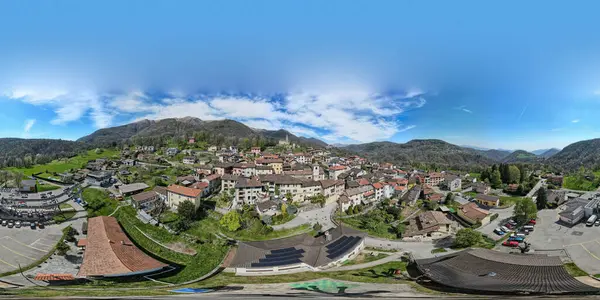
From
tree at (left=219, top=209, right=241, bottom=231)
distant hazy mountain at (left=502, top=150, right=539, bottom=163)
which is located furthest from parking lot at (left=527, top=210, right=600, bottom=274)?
distant hazy mountain at (left=502, top=150, right=539, bottom=163)

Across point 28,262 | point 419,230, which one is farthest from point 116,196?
point 419,230

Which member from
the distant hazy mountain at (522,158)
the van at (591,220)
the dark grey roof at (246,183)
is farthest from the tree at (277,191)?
the distant hazy mountain at (522,158)

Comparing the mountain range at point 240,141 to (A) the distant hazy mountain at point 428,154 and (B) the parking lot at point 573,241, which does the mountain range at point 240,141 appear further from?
(B) the parking lot at point 573,241

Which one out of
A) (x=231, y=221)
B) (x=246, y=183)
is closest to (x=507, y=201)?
(x=246, y=183)

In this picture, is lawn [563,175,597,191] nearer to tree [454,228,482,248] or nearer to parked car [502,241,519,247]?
parked car [502,241,519,247]

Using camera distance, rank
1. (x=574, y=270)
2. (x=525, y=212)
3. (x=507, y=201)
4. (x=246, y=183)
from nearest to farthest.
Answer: (x=574, y=270)
(x=525, y=212)
(x=246, y=183)
(x=507, y=201)

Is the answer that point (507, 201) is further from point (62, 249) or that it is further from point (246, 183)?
point (62, 249)
